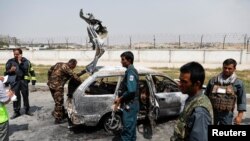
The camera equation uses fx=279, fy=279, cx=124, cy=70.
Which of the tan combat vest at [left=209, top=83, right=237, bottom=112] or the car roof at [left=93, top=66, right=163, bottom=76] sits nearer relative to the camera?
the tan combat vest at [left=209, top=83, right=237, bottom=112]

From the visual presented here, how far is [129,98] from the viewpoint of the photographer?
4953 millimetres

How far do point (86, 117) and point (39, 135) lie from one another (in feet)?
4.11

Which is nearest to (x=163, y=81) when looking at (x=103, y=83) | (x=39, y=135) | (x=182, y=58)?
(x=103, y=83)

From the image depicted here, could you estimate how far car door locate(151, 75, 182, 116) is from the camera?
21.9 feet

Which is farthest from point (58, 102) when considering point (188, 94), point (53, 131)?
point (188, 94)

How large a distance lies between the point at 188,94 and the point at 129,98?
2597 millimetres

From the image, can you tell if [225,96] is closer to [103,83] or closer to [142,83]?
[142,83]

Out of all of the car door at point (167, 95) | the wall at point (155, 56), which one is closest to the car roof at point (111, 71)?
the car door at point (167, 95)

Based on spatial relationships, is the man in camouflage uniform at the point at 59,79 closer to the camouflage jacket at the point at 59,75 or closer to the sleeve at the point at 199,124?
the camouflage jacket at the point at 59,75

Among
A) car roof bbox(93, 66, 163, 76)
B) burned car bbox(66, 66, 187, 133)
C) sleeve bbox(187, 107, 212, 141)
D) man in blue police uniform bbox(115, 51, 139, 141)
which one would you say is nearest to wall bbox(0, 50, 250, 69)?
burned car bbox(66, 66, 187, 133)

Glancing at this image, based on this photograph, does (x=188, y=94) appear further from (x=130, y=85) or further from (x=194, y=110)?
(x=130, y=85)

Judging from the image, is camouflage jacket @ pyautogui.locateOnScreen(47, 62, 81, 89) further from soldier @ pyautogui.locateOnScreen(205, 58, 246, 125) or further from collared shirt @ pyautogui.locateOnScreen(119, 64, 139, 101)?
soldier @ pyautogui.locateOnScreen(205, 58, 246, 125)

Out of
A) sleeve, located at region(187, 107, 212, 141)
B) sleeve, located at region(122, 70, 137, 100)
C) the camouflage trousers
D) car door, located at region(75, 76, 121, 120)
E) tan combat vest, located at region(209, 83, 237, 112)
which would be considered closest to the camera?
sleeve, located at region(187, 107, 212, 141)

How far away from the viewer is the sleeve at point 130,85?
4.90 meters
